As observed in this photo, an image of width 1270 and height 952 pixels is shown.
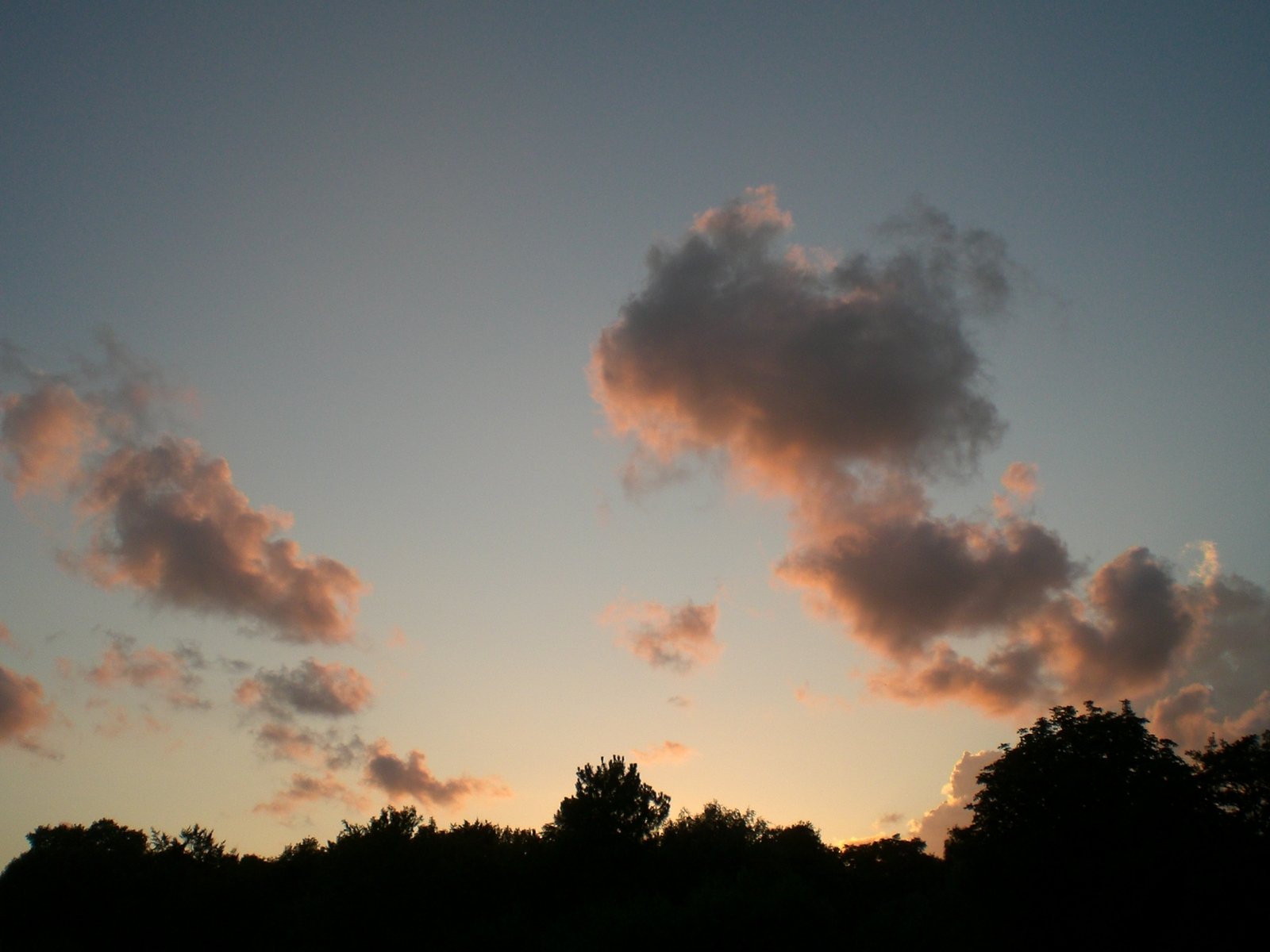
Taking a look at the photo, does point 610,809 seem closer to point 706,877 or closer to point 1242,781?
point 706,877

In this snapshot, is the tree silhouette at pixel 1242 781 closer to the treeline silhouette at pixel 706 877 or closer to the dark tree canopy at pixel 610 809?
the treeline silhouette at pixel 706 877

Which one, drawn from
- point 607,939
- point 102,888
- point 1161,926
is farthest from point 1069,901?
point 102,888

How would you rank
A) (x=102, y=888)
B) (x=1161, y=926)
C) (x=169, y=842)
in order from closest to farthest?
1. (x=1161, y=926)
2. (x=102, y=888)
3. (x=169, y=842)

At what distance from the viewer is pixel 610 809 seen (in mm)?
72125

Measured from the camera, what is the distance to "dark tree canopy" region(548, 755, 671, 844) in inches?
2761

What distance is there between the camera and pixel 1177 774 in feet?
157

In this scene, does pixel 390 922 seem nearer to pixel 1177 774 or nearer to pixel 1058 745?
pixel 1058 745

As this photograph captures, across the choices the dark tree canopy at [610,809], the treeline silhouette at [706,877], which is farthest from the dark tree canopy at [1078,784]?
the dark tree canopy at [610,809]

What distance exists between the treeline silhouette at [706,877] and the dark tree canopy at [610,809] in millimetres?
160

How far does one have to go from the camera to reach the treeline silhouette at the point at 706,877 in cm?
4141

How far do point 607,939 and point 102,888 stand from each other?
57435mm

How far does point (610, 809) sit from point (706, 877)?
58.0 feet

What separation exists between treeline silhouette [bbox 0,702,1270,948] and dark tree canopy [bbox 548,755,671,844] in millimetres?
160

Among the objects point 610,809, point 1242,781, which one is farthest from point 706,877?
point 1242,781
